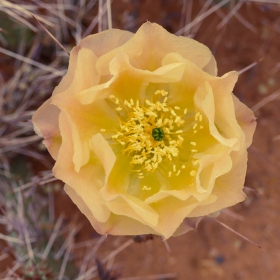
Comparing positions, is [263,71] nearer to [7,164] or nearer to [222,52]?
[222,52]

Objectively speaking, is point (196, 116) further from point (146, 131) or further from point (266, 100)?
point (266, 100)

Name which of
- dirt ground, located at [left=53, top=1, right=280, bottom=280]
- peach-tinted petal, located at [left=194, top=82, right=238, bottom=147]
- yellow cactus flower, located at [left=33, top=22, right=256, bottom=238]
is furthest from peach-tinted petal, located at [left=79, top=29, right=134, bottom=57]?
dirt ground, located at [left=53, top=1, right=280, bottom=280]

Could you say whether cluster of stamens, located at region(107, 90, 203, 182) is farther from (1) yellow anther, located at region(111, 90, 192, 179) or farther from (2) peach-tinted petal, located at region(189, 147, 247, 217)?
(2) peach-tinted petal, located at region(189, 147, 247, 217)

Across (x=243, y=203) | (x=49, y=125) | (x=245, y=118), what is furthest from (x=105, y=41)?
(x=243, y=203)

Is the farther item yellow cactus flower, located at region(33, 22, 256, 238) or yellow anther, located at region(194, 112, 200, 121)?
yellow anther, located at region(194, 112, 200, 121)

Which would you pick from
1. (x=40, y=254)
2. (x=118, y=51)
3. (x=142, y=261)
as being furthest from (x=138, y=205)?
(x=142, y=261)

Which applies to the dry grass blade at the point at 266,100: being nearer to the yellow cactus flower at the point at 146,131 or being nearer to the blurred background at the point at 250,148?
the blurred background at the point at 250,148
